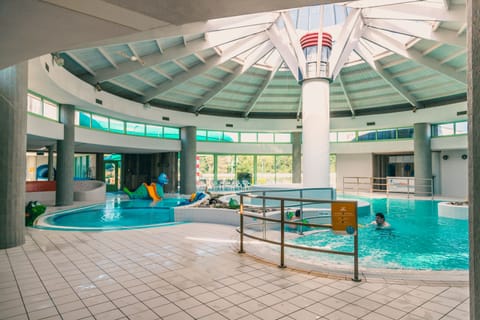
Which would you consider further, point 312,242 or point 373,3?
point 373,3

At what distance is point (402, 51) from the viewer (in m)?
13.5

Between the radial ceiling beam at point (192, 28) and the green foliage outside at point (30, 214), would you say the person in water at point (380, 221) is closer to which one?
the radial ceiling beam at point (192, 28)

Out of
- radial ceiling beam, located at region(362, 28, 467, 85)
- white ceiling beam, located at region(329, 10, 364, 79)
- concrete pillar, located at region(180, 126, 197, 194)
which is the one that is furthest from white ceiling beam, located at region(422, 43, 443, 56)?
concrete pillar, located at region(180, 126, 197, 194)

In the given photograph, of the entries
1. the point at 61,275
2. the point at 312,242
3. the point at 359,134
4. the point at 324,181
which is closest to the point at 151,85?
the point at 324,181

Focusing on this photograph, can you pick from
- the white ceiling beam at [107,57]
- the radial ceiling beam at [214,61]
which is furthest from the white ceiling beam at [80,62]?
the radial ceiling beam at [214,61]

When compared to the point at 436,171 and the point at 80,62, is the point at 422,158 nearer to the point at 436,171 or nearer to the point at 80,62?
the point at 436,171

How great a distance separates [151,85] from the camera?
55.1 feet

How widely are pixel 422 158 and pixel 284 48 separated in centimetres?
1234

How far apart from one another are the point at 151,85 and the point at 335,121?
13.5 metres

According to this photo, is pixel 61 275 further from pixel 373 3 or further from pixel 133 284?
pixel 373 3

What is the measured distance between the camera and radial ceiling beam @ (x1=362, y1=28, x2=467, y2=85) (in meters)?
13.3

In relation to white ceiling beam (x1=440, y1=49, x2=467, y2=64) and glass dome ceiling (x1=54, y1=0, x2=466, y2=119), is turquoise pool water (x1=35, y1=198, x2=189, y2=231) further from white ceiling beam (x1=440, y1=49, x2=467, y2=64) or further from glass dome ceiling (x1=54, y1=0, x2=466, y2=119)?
white ceiling beam (x1=440, y1=49, x2=467, y2=64)

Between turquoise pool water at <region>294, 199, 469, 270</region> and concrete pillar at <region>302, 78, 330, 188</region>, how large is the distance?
7.82 ft

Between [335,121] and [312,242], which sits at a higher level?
[335,121]
